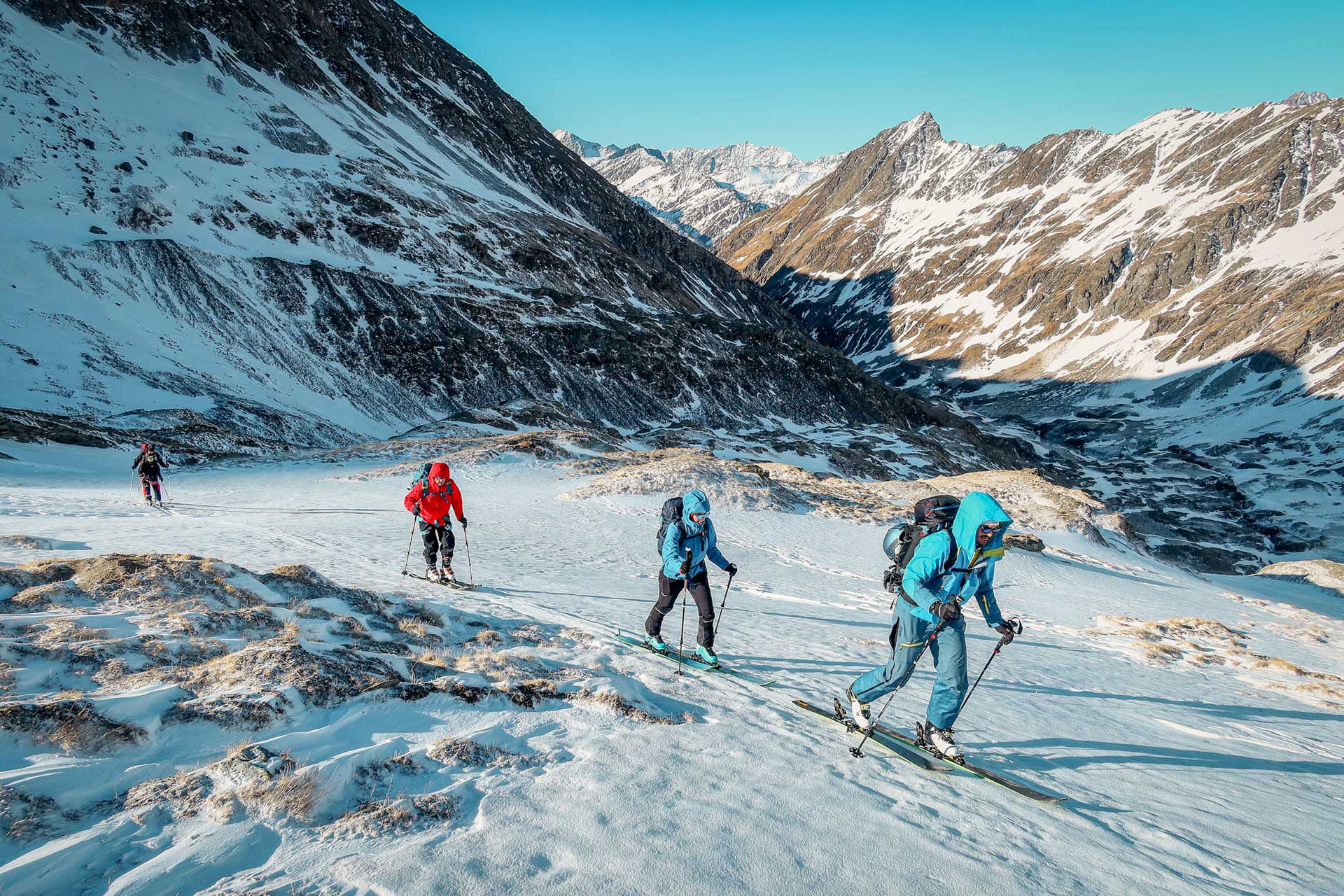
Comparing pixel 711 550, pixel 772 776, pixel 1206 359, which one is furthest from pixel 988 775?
pixel 1206 359

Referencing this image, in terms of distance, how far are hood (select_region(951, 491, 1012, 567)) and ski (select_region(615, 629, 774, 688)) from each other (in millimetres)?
2959

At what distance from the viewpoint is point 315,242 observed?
6384 cm

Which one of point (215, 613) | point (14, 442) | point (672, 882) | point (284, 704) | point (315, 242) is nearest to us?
point (672, 882)

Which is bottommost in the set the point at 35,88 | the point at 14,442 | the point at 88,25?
the point at 14,442

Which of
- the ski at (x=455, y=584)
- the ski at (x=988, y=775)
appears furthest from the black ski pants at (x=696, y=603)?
the ski at (x=455, y=584)

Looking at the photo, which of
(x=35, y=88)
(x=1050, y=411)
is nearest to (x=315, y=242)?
(x=35, y=88)

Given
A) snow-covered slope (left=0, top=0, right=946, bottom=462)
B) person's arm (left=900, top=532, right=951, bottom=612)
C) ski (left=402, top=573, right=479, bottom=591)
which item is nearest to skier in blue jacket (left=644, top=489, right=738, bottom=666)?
person's arm (left=900, top=532, right=951, bottom=612)

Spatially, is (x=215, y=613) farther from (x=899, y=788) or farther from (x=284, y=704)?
(x=899, y=788)

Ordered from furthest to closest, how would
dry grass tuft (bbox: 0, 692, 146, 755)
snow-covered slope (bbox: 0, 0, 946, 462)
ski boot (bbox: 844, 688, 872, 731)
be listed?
Result: snow-covered slope (bbox: 0, 0, 946, 462) → ski boot (bbox: 844, 688, 872, 731) → dry grass tuft (bbox: 0, 692, 146, 755)

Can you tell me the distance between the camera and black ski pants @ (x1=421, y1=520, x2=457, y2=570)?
11617mm

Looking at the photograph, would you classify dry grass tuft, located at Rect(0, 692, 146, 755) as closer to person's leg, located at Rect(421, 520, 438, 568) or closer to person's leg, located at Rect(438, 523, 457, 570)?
person's leg, located at Rect(438, 523, 457, 570)

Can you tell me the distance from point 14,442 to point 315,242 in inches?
1778

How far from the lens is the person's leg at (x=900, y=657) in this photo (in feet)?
20.7

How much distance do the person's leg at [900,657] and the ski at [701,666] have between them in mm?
1502
